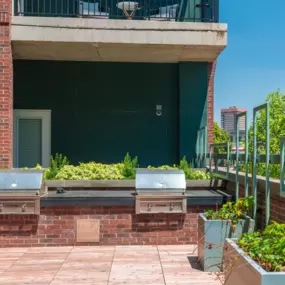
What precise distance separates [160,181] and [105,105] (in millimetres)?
4372

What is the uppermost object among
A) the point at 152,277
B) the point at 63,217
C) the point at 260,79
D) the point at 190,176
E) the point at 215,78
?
the point at 260,79

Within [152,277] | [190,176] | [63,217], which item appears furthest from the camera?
[190,176]

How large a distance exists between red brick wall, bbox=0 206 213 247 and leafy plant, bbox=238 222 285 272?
3106 mm

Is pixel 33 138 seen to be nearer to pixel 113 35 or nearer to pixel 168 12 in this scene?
pixel 113 35

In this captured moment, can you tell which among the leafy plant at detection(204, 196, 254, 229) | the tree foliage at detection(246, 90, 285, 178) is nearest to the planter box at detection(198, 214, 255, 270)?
the leafy plant at detection(204, 196, 254, 229)

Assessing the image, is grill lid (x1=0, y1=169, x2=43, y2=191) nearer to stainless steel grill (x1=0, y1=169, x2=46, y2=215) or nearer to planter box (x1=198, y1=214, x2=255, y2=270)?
stainless steel grill (x1=0, y1=169, x2=46, y2=215)

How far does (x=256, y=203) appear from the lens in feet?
19.4

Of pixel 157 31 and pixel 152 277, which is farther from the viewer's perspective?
pixel 157 31

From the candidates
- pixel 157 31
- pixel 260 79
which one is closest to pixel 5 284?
pixel 157 31

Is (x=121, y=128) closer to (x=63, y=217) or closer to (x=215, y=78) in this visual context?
(x=215, y=78)

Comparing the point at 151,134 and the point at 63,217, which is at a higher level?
the point at 151,134

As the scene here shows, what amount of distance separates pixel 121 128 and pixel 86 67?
1.78m

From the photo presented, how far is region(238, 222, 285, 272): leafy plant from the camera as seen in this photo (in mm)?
3330

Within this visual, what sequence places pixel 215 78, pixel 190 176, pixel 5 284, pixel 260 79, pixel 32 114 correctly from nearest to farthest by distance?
pixel 5 284 → pixel 190 176 → pixel 32 114 → pixel 215 78 → pixel 260 79
